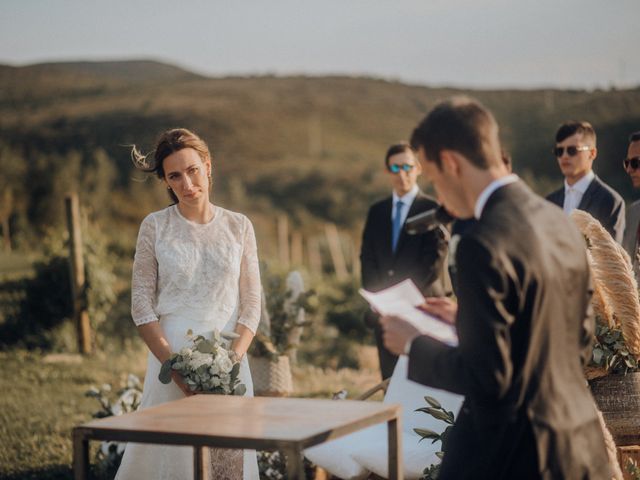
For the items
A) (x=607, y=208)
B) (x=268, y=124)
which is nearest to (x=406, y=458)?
(x=607, y=208)

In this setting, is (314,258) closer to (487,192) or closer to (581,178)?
(581,178)

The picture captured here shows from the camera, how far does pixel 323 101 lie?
49.4m

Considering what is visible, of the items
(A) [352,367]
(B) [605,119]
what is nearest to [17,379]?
(A) [352,367]

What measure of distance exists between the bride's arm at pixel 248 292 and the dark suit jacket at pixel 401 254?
2.61 m

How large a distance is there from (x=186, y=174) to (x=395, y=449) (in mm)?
1861

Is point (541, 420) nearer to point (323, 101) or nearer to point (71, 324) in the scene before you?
point (71, 324)

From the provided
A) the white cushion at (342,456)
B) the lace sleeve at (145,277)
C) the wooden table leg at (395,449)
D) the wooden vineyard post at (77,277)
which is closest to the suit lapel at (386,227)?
the white cushion at (342,456)

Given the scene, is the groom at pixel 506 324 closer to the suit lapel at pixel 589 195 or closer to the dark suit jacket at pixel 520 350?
the dark suit jacket at pixel 520 350

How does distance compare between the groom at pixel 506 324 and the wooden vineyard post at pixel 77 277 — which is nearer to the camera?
the groom at pixel 506 324

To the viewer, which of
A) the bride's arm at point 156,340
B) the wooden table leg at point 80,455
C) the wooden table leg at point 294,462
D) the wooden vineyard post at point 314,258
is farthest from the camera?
the wooden vineyard post at point 314,258

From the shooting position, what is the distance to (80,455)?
3227mm

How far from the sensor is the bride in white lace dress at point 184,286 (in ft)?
15.2

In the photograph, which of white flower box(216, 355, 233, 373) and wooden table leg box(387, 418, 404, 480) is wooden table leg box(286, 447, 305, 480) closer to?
wooden table leg box(387, 418, 404, 480)

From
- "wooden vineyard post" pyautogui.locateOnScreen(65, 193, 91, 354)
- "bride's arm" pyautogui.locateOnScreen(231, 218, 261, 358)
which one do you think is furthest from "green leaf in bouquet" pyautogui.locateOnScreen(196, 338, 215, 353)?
"wooden vineyard post" pyautogui.locateOnScreen(65, 193, 91, 354)
